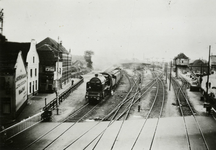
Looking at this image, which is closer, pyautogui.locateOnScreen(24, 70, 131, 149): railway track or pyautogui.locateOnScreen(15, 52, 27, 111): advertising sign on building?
pyautogui.locateOnScreen(24, 70, 131, 149): railway track

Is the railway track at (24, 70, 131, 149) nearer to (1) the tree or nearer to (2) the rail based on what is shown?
(2) the rail

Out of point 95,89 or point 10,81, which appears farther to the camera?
point 95,89

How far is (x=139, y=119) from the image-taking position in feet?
57.5

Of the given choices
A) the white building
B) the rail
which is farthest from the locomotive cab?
the white building

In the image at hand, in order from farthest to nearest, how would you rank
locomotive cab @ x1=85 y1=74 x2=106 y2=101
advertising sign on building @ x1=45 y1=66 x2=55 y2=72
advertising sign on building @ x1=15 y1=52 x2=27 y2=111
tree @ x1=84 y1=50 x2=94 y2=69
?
tree @ x1=84 y1=50 x2=94 y2=69 → advertising sign on building @ x1=45 y1=66 x2=55 y2=72 → locomotive cab @ x1=85 y1=74 x2=106 y2=101 → advertising sign on building @ x1=15 y1=52 x2=27 y2=111

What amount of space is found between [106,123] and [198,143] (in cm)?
698

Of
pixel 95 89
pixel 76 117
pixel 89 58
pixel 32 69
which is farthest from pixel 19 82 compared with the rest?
pixel 89 58

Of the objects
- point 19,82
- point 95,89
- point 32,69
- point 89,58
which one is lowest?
point 95,89

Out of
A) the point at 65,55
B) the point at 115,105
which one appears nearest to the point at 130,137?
the point at 115,105

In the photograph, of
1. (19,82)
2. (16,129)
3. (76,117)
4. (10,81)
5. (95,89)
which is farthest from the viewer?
(95,89)

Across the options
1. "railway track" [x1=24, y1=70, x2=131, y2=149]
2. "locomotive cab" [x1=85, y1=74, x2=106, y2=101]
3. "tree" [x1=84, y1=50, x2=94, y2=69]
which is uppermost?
"tree" [x1=84, y1=50, x2=94, y2=69]

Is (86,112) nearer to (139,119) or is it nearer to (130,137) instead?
(139,119)

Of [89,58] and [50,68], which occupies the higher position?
[89,58]

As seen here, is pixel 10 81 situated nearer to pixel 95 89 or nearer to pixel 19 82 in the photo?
pixel 19 82
